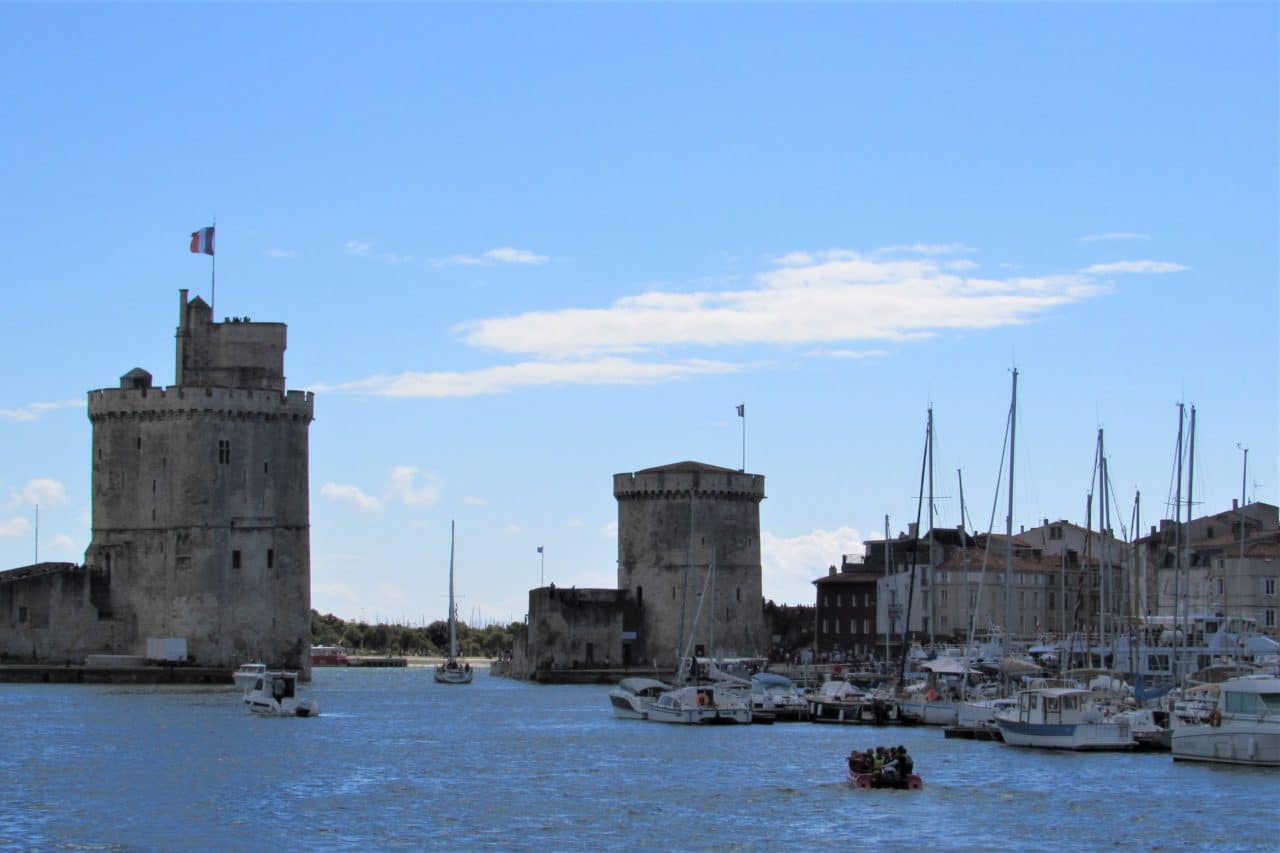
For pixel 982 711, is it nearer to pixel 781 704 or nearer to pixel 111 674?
pixel 781 704

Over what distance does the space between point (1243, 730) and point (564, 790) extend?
13051 mm

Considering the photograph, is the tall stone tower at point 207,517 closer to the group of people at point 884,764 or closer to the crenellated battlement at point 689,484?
the crenellated battlement at point 689,484

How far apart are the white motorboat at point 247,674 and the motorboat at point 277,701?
429 cm

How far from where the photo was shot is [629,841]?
1244 inches

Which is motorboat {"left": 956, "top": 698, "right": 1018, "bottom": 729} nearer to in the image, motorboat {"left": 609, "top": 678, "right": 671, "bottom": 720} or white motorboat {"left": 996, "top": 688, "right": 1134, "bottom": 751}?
white motorboat {"left": 996, "top": 688, "right": 1134, "bottom": 751}

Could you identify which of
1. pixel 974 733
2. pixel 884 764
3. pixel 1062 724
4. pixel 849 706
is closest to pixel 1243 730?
pixel 1062 724

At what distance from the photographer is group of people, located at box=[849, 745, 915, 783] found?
37562 mm

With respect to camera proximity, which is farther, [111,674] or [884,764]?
[111,674]

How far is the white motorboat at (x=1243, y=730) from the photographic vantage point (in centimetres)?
4053

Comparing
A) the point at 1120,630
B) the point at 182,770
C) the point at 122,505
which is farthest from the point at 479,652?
the point at 182,770

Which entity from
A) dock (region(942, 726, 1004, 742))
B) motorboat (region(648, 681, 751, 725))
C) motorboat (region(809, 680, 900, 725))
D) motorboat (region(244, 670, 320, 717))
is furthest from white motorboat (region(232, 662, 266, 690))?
dock (region(942, 726, 1004, 742))

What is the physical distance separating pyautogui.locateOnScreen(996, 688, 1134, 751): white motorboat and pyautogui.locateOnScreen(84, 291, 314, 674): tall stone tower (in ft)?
113

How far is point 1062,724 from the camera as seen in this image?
4503cm

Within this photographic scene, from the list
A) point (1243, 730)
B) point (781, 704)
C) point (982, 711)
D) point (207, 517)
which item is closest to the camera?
point (1243, 730)
